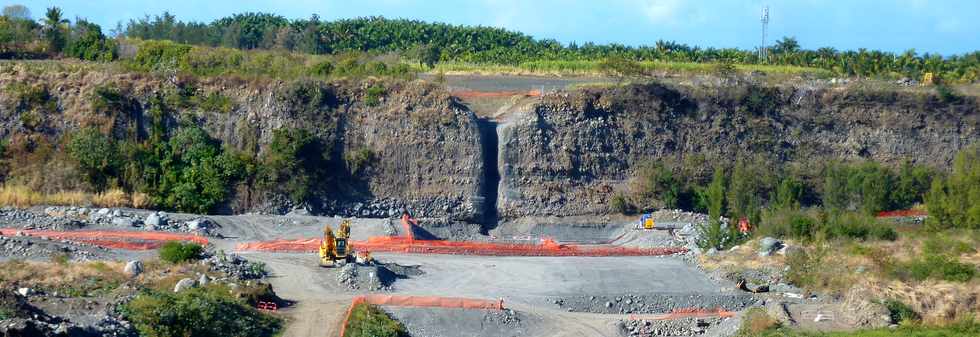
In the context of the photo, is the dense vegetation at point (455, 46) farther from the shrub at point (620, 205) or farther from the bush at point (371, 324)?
the bush at point (371, 324)

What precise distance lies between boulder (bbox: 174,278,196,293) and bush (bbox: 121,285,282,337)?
1164mm

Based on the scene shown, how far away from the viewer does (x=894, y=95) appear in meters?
57.8

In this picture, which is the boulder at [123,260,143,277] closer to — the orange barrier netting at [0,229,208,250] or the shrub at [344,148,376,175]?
the orange barrier netting at [0,229,208,250]

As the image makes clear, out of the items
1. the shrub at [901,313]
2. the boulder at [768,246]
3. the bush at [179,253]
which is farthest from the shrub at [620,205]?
the bush at [179,253]

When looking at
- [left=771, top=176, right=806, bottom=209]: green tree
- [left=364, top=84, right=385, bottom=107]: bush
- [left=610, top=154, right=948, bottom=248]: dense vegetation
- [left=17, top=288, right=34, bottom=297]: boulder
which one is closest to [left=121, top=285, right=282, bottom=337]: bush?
[left=17, top=288, right=34, bottom=297]: boulder

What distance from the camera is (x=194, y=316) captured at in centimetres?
2630

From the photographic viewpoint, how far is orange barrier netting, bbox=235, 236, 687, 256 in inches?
1623

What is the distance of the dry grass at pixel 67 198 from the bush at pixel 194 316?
18.0 meters

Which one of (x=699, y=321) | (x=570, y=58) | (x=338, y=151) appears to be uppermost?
(x=570, y=58)

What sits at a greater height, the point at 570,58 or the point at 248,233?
the point at 570,58

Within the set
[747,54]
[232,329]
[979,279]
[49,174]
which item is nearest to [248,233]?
[49,174]

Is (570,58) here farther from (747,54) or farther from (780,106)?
(780,106)

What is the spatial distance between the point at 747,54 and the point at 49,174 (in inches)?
1721

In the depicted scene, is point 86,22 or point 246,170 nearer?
point 246,170
